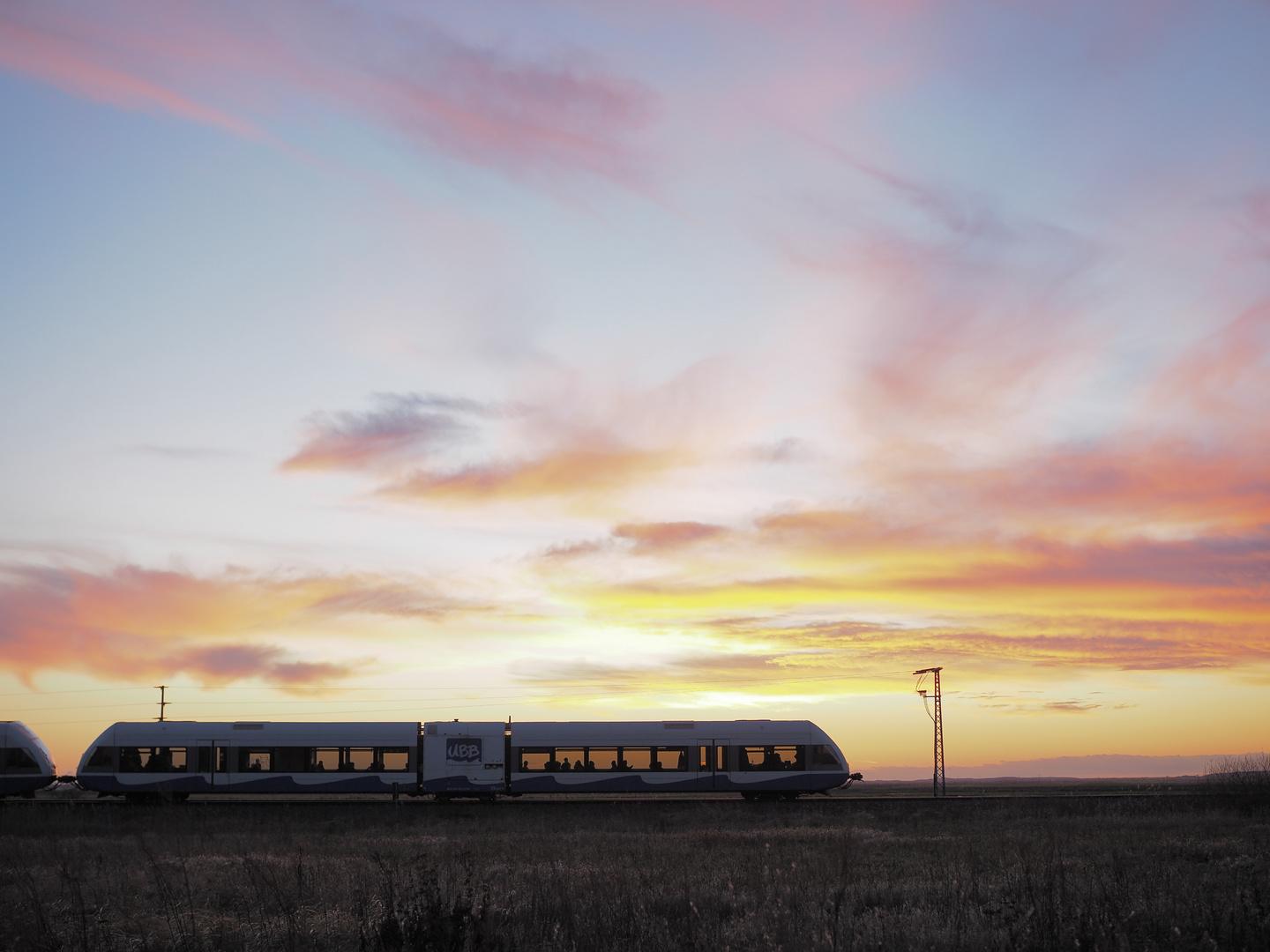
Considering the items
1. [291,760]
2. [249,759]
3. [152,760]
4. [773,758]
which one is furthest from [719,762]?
[152,760]

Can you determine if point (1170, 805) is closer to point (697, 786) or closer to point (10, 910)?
point (697, 786)

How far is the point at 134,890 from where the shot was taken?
1681cm

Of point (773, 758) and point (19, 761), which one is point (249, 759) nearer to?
point (19, 761)

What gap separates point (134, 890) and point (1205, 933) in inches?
614

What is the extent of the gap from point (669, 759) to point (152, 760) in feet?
74.2

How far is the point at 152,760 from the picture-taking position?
44594mm

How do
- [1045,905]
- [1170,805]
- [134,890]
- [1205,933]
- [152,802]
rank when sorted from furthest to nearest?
1. [152,802]
2. [1170,805]
3. [134,890]
4. [1045,905]
5. [1205,933]

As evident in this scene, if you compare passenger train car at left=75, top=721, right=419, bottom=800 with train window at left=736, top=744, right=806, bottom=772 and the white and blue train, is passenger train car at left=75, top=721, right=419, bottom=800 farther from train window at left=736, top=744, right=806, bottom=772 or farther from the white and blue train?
train window at left=736, top=744, right=806, bottom=772

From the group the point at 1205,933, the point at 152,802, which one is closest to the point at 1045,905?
the point at 1205,933

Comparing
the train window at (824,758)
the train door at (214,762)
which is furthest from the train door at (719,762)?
the train door at (214,762)

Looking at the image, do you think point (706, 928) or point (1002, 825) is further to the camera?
point (1002, 825)

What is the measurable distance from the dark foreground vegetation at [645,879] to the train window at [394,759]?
33.0ft

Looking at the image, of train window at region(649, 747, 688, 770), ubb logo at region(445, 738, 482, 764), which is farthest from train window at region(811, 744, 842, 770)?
ubb logo at region(445, 738, 482, 764)

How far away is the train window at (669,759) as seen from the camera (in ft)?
146
